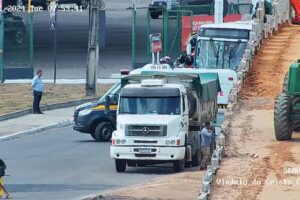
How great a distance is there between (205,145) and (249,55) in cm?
274

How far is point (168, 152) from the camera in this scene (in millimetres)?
33969

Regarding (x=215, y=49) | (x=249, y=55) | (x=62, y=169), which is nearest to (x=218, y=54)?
(x=215, y=49)

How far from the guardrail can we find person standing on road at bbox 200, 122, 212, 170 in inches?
74.2

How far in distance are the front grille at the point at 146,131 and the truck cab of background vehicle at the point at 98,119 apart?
5.80 m

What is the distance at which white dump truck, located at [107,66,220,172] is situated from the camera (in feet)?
112

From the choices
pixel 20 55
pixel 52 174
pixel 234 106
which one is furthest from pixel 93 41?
pixel 234 106

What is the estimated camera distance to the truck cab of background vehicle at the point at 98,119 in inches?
1591

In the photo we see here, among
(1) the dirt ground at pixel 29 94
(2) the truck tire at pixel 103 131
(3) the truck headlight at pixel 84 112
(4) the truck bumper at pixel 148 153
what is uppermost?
(3) the truck headlight at pixel 84 112

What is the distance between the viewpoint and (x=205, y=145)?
113 ft

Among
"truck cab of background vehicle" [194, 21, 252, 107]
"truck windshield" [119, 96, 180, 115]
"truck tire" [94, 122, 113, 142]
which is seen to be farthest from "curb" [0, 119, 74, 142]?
"truck windshield" [119, 96, 180, 115]

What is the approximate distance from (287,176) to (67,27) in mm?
56165

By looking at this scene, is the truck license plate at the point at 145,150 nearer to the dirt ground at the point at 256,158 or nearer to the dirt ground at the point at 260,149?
the dirt ground at the point at 256,158

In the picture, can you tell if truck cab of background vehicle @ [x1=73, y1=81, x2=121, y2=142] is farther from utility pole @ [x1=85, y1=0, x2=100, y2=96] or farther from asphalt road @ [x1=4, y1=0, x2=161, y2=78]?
asphalt road @ [x1=4, y1=0, x2=161, y2=78]

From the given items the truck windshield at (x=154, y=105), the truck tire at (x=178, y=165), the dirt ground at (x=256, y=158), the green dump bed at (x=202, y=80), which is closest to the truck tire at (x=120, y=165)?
the truck tire at (x=178, y=165)
